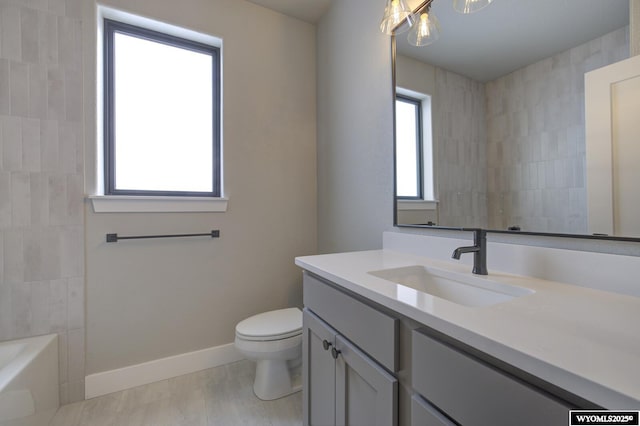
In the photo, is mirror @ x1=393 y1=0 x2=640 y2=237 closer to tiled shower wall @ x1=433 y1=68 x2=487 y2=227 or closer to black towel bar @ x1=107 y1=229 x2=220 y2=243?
tiled shower wall @ x1=433 y1=68 x2=487 y2=227

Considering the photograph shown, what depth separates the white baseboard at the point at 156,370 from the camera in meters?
1.61

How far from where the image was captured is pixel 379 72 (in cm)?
159

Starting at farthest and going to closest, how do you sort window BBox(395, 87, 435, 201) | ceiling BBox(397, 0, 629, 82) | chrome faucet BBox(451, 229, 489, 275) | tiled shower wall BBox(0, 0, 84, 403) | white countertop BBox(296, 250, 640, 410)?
tiled shower wall BBox(0, 0, 84, 403) → window BBox(395, 87, 435, 201) → chrome faucet BBox(451, 229, 489, 275) → ceiling BBox(397, 0, 629, 82) → white countertop BBox(296, 250, 640, 410)

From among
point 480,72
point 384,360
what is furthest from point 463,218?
point 384,360

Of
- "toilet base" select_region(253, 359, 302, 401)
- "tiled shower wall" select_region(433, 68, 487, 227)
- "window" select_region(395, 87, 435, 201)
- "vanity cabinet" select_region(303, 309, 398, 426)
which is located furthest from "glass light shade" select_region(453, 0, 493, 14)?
"toilet base" select_region(253, 359, 302, 401)

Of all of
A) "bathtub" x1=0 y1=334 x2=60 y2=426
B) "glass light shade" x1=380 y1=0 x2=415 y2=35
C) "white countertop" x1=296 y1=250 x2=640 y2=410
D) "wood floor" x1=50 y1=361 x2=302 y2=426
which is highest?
"glass light shade" x1=380 y1=0 x2=415 y2=35

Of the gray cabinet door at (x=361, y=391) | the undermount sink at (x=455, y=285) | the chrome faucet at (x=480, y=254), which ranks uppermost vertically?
the chrome faucet at (x=480, y=254)

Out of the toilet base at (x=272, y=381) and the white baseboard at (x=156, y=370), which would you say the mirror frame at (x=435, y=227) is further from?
the white baseboard at (x=156, y=370)

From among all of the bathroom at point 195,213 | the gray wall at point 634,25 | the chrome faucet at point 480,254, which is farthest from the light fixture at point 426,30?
the chrome faucet at point 480,254

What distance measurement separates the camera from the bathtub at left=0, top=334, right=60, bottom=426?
3.64ft

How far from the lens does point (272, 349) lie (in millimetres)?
1520

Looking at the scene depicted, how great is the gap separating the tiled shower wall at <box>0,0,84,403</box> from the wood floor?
0.64 ft

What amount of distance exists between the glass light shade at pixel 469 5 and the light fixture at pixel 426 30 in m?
0.11

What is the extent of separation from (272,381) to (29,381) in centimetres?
110
